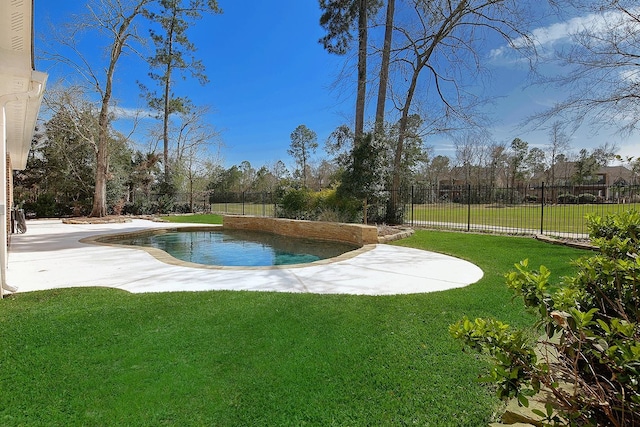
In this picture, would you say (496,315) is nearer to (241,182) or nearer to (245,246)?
(245,246)

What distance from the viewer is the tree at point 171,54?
2084 cm

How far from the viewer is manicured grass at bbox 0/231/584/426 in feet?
6.40

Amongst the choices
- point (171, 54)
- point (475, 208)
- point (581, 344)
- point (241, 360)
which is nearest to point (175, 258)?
point (241, 360)

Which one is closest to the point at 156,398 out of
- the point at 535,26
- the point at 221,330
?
the point at 221,330

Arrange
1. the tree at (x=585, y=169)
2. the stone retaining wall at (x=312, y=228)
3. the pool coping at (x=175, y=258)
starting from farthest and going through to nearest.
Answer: the tree at (x=585, y=169), the stone retaining wall at (x=312, y=228), the pool coping at (x=175, y=258)

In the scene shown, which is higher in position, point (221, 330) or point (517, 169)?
point (517, 169)

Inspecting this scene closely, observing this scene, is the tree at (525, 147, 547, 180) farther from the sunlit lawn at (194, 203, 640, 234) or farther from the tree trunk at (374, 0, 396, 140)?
the tree trunk at (374, 0, 396, 140)

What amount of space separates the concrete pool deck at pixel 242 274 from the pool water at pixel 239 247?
4.17 feet

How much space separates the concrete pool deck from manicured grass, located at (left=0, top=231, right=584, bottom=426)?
585 millimetres

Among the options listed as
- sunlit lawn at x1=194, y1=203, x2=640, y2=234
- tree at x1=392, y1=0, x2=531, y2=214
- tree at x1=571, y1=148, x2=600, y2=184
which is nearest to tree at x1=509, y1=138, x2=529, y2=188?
tree at x1=571, y1=148, x2=600, y2=184

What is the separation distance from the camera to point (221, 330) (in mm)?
3051

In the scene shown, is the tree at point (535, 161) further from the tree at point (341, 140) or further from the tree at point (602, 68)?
the tree at point (341, 140)

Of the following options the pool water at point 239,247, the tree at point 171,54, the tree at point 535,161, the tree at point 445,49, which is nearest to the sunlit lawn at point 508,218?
the tree at point 445,49

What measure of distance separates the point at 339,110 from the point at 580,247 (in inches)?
432
